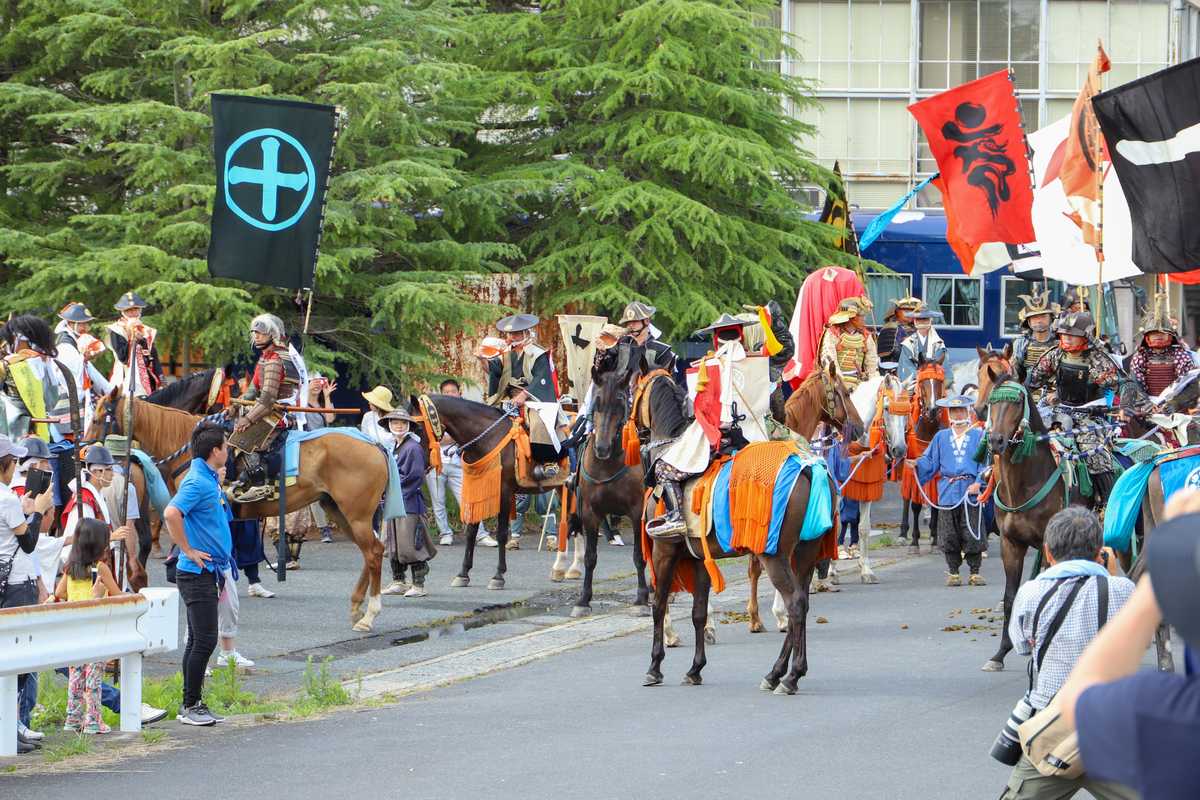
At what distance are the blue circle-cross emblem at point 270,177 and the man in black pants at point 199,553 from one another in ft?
9.22

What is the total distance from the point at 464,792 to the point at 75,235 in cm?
1574

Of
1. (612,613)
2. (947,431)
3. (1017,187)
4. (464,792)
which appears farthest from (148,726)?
(1017,187)

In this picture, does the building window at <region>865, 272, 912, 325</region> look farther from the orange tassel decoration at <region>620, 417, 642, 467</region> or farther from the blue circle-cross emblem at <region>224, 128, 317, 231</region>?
the blue circle-cross emblem at <region>224, 128, 317, 231</region>

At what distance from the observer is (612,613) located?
16.1m

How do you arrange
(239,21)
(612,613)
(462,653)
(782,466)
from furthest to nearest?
1. (239,21)
2. (612,613)
3. (462,653)
4. (782,466)

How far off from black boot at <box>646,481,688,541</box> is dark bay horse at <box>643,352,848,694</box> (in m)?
0.12

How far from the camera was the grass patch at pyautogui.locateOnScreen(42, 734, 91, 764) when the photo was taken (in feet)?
31.2

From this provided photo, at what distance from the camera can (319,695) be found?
37.4 ft

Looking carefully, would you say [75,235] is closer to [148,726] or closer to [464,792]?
[148,726]

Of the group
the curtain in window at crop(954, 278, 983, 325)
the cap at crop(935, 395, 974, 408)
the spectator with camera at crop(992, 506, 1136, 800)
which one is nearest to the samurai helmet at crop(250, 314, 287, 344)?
the cap at crop(935, 395, 974, 408)

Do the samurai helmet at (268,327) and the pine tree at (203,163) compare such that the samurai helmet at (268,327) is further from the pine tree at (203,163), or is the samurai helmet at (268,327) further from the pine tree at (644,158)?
the pine tree at (644,158)

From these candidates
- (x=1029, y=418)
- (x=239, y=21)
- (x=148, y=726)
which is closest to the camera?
(x=148, y=726)

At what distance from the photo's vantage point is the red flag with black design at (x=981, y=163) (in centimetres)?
1898

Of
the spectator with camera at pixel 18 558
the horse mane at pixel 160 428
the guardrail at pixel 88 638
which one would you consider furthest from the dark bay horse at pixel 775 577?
the horse mane at pixel 160 428
